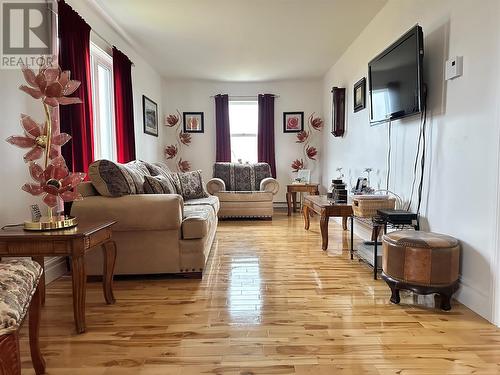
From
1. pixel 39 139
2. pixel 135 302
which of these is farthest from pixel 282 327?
pixel 39 139

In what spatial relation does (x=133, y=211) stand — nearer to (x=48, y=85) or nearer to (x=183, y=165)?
(x=48, y=85)

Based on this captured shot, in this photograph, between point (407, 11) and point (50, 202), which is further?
point (407, 11)

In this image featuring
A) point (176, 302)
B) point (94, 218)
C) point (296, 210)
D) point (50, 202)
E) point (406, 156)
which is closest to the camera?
point (50, 202)

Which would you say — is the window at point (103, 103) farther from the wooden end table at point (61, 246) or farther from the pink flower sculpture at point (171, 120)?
the pink flower sculpture at point (171, 120)

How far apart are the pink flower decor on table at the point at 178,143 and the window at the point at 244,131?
893mm

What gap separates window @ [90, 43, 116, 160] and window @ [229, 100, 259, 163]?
9.93 feet

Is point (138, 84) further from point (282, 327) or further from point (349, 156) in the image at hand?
point (282, 327)

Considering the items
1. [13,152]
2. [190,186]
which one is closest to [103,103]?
[190,186]

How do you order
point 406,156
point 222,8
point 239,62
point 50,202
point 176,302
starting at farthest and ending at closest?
point 239,62 → point 222,8 → point 406,156 → point 176,302 → point 50,202

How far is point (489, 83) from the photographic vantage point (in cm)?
198

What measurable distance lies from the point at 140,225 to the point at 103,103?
2.22m

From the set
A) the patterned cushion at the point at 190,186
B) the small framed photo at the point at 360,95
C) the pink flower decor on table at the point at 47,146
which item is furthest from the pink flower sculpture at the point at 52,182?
the small framed photo at the point at 360,95

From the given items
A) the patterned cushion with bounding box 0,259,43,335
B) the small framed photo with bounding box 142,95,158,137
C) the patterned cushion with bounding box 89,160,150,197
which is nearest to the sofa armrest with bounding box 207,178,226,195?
the small framed photo with bounding box 142,95,158,137

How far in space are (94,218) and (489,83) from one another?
279 centimetres
